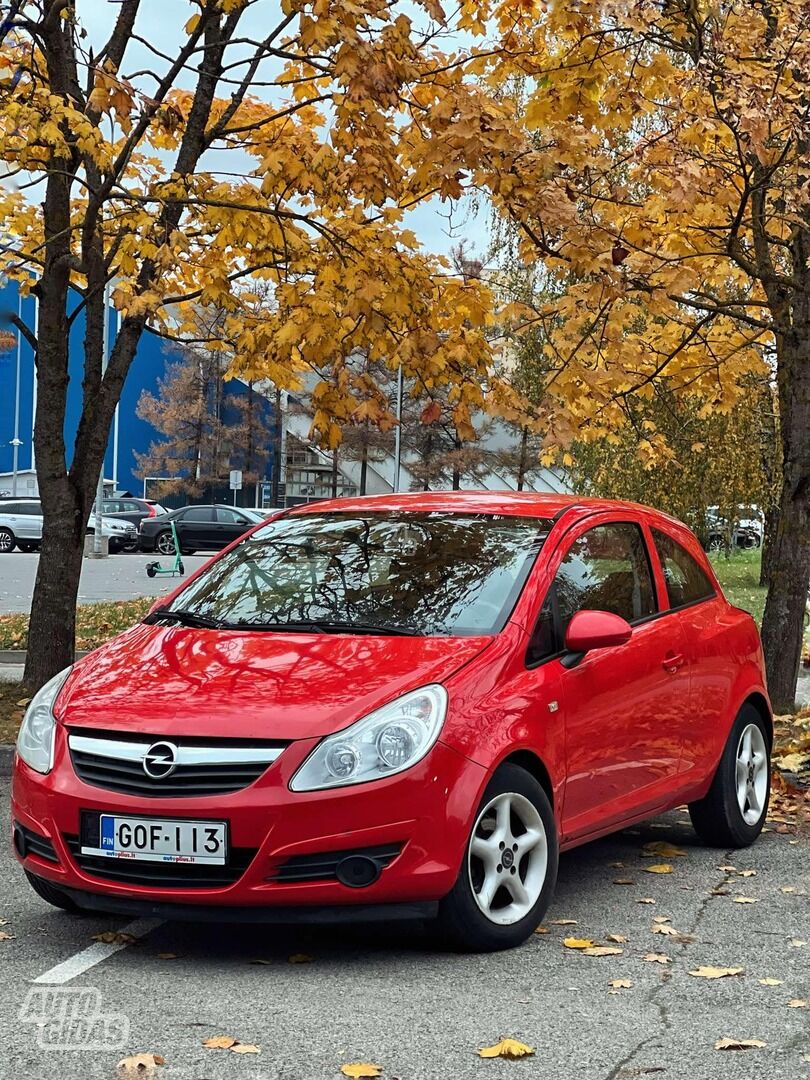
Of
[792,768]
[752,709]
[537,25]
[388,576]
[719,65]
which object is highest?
[537,25]

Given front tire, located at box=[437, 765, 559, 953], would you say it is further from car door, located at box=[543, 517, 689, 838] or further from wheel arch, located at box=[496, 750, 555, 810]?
car door, located at box=[543, 517, 689, 838]

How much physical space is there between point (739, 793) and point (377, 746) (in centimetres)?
294

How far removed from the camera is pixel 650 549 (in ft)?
22.6

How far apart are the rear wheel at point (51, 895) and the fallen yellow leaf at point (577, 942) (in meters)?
1.72

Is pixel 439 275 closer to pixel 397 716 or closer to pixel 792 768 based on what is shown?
pixel 792 768

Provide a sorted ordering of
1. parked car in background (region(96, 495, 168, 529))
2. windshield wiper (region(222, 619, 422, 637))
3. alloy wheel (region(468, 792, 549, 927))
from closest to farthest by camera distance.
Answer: alloy wheel (region(468, 792, 549, 927)) < windshield wiper (region(222, 619, 422, 637)) < parked car in background (region(96, 495, 168, 529))

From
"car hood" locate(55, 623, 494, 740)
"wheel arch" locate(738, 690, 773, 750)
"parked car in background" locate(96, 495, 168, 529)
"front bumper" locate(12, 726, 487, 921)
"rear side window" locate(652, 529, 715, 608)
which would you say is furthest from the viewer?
"parked car in background" locate(96, 495, 168, 529)

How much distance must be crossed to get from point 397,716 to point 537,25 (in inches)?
319

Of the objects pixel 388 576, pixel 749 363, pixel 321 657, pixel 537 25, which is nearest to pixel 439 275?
pixel 537 25

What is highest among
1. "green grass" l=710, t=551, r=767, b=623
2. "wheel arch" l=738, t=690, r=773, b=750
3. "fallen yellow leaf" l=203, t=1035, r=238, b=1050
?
"wheel arch" l=738, t=690, r=773, b=750

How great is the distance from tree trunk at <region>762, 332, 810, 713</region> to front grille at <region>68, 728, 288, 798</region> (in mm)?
6550

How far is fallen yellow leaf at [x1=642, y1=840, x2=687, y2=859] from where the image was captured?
7004 millimetres

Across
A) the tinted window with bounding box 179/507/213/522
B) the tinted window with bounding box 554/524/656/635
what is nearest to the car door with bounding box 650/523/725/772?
the tinted window with bounding box 554/524/656/635

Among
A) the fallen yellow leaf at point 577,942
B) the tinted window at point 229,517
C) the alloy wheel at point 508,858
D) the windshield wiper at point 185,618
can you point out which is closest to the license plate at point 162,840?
the alloy wheel at point 508,858
